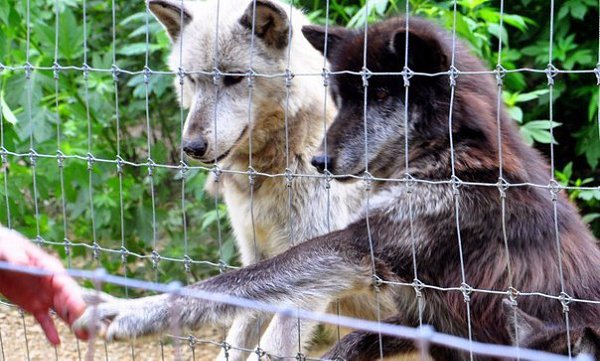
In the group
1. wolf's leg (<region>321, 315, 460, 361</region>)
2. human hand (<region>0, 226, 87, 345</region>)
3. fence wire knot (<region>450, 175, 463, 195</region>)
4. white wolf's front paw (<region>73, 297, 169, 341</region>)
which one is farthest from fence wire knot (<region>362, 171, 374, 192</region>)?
human hand (<region>0, 226, 87, 345</region>)

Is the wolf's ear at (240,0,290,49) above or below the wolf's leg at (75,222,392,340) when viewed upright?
above

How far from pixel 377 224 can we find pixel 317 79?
123 cm

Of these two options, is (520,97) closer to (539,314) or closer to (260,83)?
(260,83)

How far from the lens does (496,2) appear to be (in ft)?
19.5

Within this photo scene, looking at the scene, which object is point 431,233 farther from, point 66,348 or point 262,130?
point 66,348

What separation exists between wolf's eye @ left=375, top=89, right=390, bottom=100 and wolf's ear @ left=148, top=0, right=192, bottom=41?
1245mm

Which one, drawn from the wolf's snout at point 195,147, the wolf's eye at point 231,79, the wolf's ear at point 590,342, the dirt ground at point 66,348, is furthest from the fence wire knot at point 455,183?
the dirt ground at point 66,348

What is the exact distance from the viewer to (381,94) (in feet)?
12.6

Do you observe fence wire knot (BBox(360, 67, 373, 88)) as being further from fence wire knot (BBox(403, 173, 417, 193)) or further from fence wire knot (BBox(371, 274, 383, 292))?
fence wire knot (BBox(371, 274, 383, 292))

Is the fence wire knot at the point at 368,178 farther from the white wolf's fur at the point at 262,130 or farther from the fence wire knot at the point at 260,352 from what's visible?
the fence wire knot at the point at 260,352

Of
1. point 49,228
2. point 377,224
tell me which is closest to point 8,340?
point 49,228

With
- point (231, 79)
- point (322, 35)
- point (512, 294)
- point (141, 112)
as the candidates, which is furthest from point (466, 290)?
point (141, 112)

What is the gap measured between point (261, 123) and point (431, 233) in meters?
1.34

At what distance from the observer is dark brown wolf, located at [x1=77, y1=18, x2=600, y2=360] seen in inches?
139
